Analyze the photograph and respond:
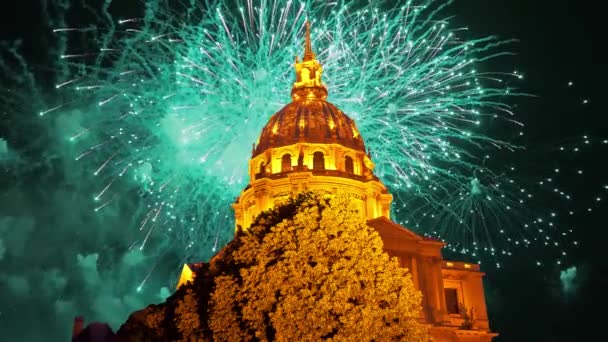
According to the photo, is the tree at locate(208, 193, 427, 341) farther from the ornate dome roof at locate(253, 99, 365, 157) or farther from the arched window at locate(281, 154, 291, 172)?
the ornate dome roof at locate(253, 99, 365, 157)

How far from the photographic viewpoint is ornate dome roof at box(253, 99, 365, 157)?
197 ft

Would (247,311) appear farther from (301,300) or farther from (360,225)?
(360,225)

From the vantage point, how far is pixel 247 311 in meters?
26.2

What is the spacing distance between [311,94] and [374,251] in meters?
37.3

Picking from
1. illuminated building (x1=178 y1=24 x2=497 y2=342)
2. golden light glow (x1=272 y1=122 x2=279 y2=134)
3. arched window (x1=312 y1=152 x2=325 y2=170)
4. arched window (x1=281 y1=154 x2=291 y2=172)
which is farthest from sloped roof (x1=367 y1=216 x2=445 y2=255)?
golden light glow (x1=272 y1=122 x2=279 y2=134)

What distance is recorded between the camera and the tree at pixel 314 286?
84.1ft

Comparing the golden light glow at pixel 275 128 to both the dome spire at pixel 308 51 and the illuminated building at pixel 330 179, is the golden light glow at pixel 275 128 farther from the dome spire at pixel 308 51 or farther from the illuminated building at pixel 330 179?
the dome spire at pixel 308 51

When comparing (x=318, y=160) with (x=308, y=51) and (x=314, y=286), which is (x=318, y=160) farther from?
(x=314, y=286)

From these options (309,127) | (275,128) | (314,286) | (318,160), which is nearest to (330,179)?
(318,160)

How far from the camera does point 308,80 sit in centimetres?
6500

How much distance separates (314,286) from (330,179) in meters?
31.1

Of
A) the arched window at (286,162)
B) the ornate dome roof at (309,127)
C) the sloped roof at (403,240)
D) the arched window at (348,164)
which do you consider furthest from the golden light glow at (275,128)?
the sloped roof at (403,240)

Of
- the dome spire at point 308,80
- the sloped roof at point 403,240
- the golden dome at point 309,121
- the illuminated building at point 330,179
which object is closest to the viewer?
the sloped roof at point 403,240

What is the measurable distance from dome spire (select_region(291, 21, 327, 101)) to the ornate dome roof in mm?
796
